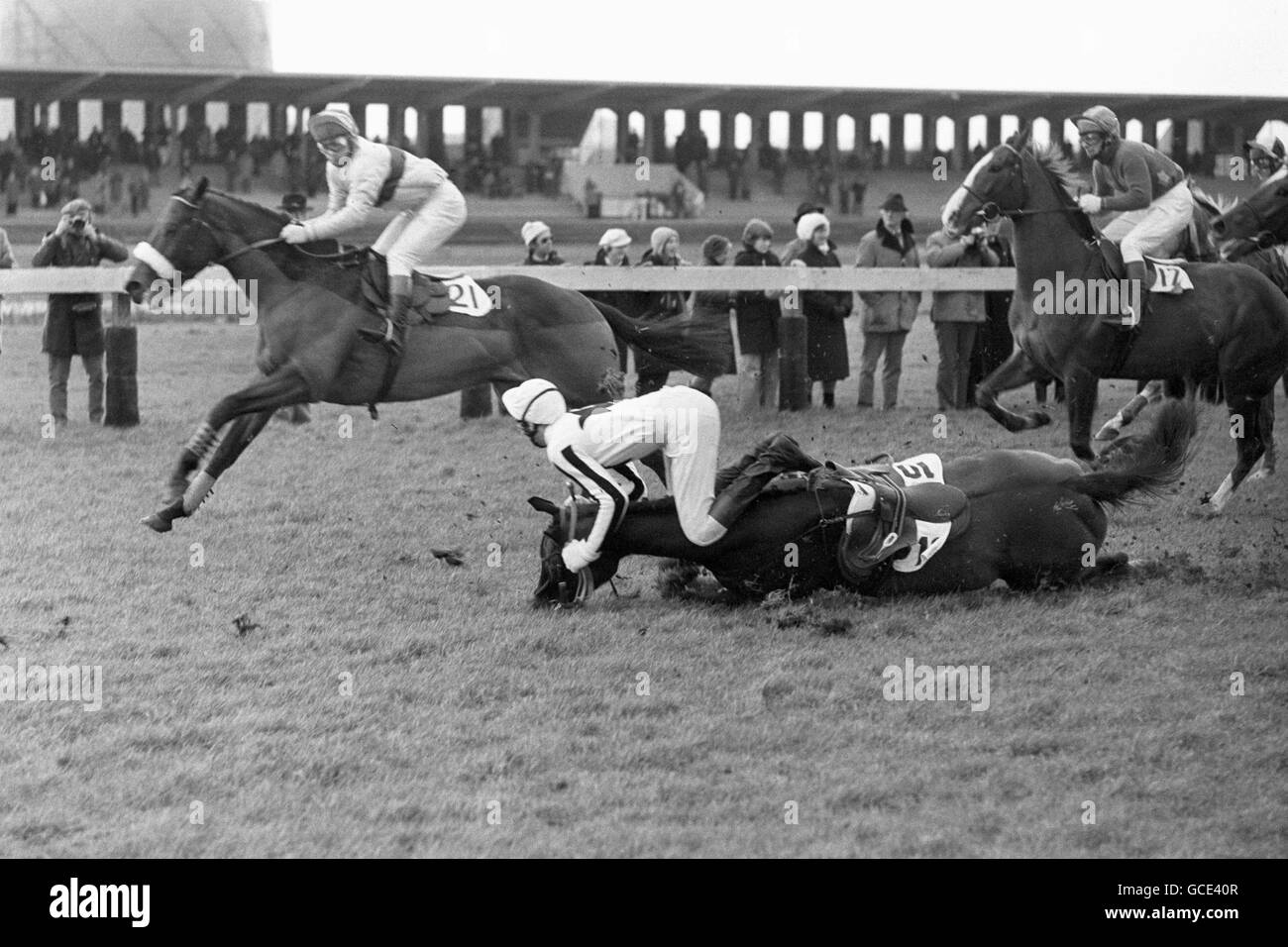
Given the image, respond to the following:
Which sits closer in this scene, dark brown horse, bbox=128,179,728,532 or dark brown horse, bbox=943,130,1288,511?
dark brown horse, bbox=128,179,728,532

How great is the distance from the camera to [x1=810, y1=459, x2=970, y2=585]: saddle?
656 cm

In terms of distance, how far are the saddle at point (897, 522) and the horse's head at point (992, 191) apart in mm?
3158

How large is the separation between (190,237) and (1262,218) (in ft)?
22.7

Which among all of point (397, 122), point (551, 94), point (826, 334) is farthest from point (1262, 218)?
point (397, 122)

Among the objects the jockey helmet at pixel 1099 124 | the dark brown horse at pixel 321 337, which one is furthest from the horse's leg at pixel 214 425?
the jockey helmet at pixel 1099 124

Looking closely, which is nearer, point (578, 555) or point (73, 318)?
point (578, 555)

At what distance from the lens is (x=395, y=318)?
28.1ft

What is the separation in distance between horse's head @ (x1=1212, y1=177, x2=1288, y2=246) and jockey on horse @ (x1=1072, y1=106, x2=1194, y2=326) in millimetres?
883

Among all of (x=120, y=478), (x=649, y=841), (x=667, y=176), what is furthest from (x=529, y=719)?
(x=667, y=176)

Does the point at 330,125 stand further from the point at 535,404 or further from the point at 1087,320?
the point at 1087,320

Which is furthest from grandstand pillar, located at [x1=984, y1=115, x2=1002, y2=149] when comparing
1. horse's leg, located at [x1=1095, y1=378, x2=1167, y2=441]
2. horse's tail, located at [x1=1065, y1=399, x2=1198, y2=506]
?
horse's tail, located at [x1=1065, y1=399, x2=1198, y2=506]

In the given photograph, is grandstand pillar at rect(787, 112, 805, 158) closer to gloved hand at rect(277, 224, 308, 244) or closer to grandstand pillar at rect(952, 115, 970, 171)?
grandstand pillar at rect(952, 115, 970, 171)

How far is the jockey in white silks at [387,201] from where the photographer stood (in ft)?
27.7

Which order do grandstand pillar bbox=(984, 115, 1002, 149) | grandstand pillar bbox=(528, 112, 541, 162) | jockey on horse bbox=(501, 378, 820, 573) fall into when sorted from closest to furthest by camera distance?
jockey on horse bbox=(501, 378, 820, 573), grandstand pillar bbox=(528, 112, 541, 162), grandstand pillar bbox=(984, 115, 1002, 149)
